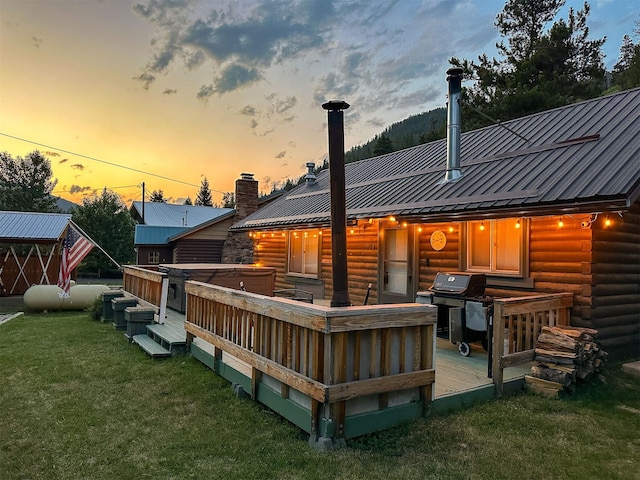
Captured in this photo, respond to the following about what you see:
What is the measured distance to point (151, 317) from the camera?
7.97 m

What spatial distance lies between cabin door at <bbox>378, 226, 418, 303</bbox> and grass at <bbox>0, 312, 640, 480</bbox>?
12.8ft

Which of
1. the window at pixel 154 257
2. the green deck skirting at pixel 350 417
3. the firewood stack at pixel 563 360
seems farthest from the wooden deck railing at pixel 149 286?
the window at pixel 154 257

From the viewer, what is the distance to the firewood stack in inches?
190

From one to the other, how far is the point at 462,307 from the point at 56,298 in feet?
40.9

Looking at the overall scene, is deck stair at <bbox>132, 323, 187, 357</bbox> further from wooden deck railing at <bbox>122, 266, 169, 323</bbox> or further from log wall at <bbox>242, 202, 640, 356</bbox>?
log wall at <bbox>242, 202, 640, 356</bbox>

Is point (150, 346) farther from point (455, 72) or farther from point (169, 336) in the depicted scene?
point (455, 72)

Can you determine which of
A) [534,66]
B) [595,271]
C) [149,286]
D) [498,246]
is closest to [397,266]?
[498,246]

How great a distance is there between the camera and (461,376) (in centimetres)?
511

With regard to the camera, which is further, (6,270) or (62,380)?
(6,270)

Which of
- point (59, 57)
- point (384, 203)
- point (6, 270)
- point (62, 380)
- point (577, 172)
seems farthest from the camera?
point (6, 270)

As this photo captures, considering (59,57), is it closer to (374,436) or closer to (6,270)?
(6,270)

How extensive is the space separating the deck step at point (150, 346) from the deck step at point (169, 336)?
2.5 inches

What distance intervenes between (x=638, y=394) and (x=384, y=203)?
5.39 m

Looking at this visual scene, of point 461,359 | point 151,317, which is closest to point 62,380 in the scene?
point 151,317
